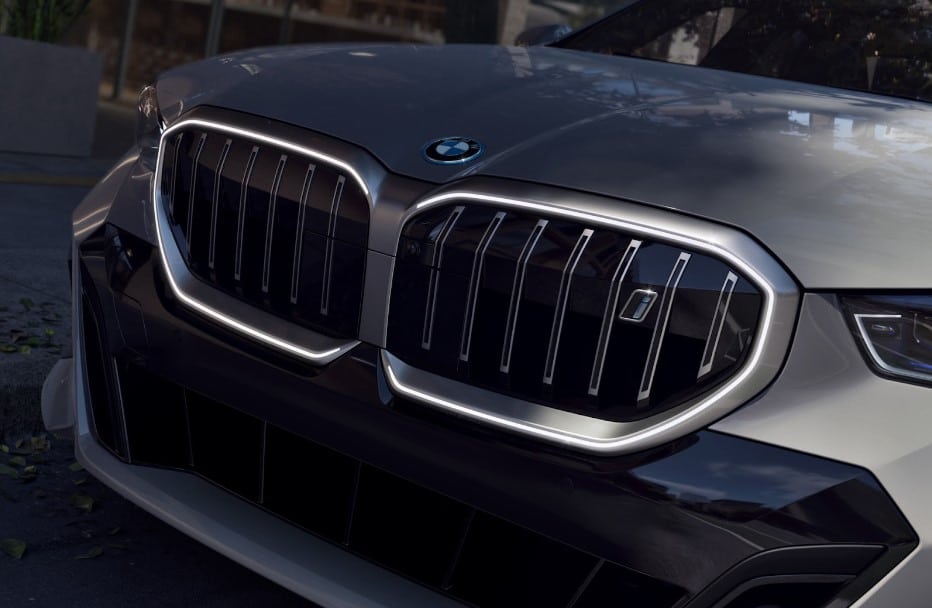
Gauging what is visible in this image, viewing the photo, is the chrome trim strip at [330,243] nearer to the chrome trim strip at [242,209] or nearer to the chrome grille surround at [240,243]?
the chrome grille surround at [240,243]

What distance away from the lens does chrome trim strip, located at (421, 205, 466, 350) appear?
7.68ft

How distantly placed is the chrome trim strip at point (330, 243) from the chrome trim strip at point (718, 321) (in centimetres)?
78

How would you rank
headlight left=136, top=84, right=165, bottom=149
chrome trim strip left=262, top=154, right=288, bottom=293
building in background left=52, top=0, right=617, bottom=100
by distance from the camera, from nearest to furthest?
chrome trim strip left=262, top=154, right=288, bottom=293 < headlight left=136, top=84, right=165, bottom=149 < building in background left=52, top=0, right=617, bottom=100

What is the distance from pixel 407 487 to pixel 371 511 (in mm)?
124

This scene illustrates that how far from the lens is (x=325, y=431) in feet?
7.84

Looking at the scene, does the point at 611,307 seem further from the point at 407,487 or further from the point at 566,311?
the point at 407,487

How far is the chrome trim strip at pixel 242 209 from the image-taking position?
8.77ft

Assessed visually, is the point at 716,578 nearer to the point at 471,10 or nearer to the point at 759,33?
the point at 759,33

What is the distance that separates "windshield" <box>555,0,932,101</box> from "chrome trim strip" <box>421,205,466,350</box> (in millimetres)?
1573

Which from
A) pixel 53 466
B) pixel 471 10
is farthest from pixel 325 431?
pixel 471 10

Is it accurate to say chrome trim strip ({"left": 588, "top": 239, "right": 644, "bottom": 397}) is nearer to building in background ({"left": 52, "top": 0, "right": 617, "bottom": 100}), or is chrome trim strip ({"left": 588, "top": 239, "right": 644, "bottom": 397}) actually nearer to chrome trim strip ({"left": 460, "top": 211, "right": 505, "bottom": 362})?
chrome trim strip ({"left": 460, "top": 211, "right": 505, "bottom": 362})

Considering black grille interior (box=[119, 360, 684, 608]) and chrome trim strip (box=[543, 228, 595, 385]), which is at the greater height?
chrome trim strip (box=[543, 228, 595, 385])

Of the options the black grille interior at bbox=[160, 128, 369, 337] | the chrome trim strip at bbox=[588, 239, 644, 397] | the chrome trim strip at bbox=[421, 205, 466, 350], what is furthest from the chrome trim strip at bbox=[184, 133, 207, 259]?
the chrome trim strip at bbox=[588, 239, 644, 397]

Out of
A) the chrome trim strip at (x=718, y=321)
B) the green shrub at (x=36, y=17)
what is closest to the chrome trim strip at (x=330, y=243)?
the chrome trim strip at (x=718, y=321)
